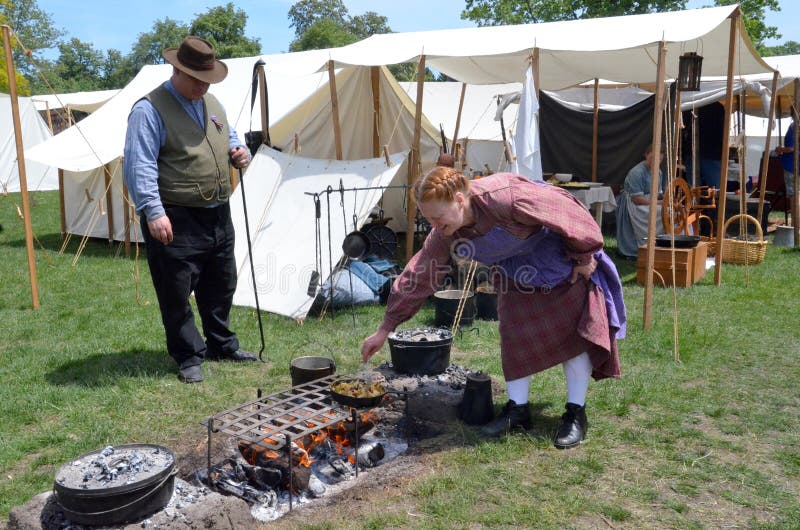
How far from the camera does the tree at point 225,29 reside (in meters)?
46.5

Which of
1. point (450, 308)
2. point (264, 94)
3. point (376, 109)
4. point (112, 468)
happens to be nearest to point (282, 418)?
point (112, 468)

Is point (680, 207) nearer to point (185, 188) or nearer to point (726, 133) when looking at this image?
point (726, 133)

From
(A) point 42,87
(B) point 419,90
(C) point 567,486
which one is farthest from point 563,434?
(A) point 42,87

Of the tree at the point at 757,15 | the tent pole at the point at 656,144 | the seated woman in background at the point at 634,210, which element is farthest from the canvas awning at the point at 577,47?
the tree at the point at 757,15

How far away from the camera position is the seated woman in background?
7.98 metres

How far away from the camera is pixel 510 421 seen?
133 inches

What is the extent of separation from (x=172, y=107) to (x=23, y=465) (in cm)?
200

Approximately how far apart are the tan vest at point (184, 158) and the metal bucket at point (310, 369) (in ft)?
3.63

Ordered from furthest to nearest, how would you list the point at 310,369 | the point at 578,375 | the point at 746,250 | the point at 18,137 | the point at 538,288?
the point at 746,250 < the point at 18,137 < the point at 310,369 < the point at 578,375 < the point at 538,288

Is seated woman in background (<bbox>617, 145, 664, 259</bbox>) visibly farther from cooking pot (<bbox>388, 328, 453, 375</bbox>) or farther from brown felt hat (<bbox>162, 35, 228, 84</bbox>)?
brown felt hat (<bbox>162, 35, 228, 84</bbox>)

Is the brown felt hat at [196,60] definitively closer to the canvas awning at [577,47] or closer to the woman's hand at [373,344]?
the woman's hand at [373,344]

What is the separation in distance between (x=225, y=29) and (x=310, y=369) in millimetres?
48665

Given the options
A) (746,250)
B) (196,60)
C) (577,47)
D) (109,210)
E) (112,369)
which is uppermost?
(577,47)

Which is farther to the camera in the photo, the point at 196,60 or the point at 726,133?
the point at 726,133
